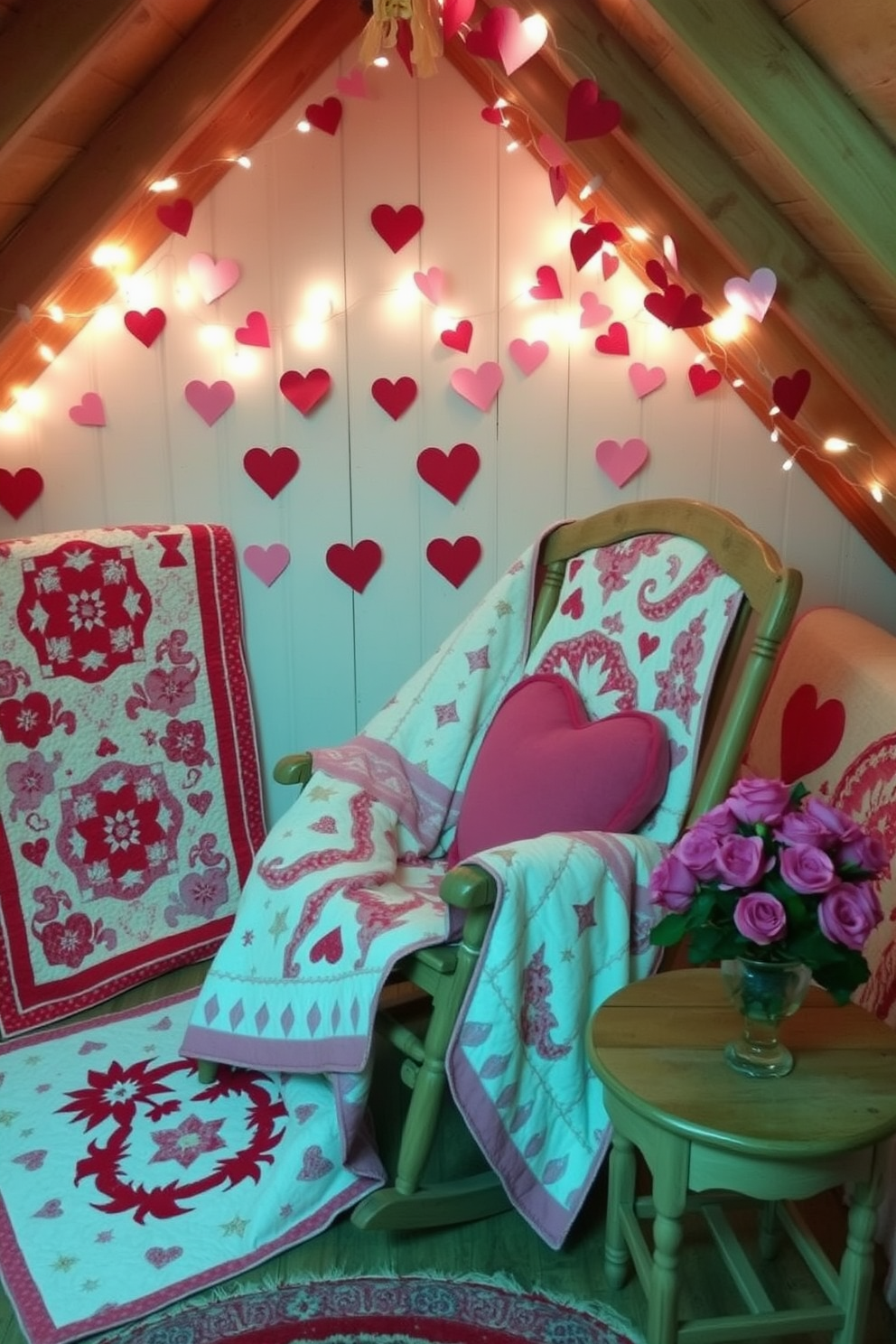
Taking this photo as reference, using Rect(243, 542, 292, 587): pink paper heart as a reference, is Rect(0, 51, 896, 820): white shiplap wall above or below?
above

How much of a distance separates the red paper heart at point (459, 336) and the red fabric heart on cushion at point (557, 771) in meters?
0.79

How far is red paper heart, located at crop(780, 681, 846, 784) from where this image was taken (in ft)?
7.22

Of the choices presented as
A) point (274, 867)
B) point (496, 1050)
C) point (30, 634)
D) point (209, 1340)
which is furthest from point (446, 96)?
point (209, 1340)

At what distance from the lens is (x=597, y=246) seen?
241 centimetres

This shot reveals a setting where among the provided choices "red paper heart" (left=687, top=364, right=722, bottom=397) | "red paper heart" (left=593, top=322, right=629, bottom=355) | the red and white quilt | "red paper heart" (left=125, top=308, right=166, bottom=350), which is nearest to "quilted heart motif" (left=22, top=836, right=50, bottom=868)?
the red and white quilt

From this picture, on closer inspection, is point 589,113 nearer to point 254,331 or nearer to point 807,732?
point 254,331

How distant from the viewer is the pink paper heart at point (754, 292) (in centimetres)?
201

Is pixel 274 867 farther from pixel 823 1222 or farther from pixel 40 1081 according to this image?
pixel 823 1222

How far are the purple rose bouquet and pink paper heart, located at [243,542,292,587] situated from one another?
4.91ft

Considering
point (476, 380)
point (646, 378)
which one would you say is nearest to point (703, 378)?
point (646, 378)

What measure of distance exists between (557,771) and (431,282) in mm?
1134

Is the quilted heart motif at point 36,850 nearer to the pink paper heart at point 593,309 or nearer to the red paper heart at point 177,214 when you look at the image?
the red paper heart at point 177,214

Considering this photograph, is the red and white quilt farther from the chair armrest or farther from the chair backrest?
the chair backrest

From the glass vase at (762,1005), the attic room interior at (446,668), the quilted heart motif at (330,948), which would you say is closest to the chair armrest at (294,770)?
the attic room interior at (446,668)
